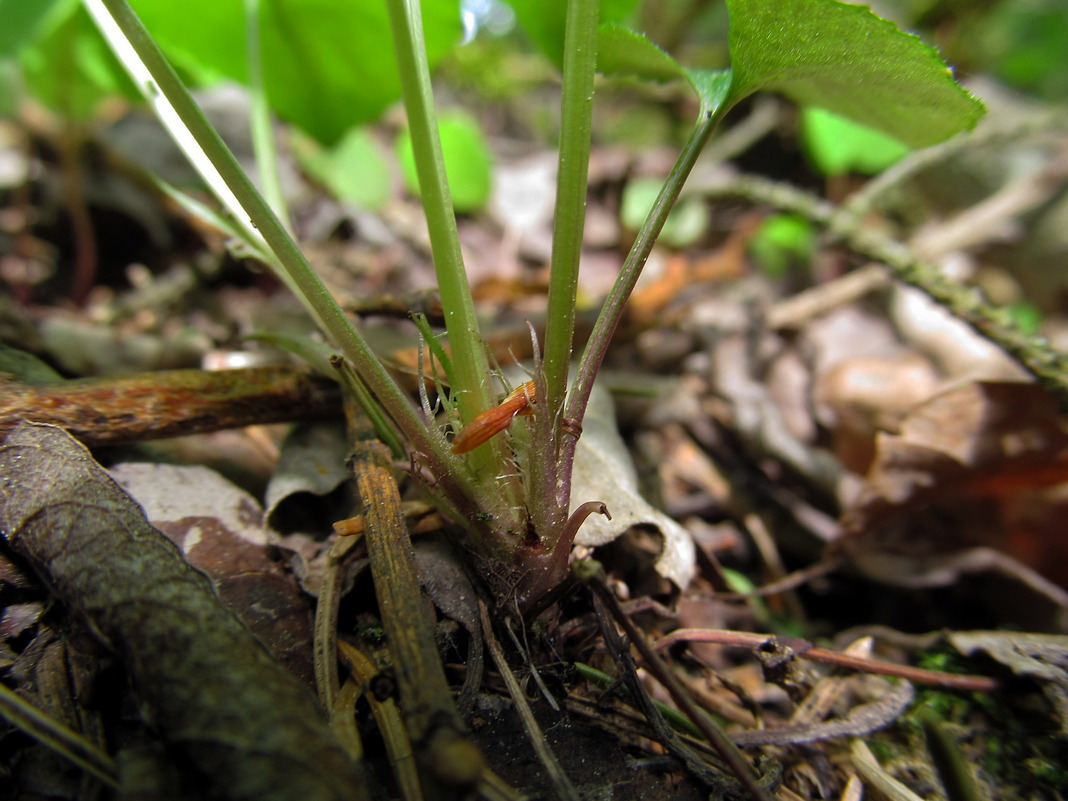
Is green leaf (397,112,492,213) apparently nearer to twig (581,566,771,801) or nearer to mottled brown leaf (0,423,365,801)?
mottled brown leaf (0,423,365,801)

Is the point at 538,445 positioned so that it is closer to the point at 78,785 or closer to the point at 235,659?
the point at 235,659

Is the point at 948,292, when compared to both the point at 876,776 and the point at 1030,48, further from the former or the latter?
the point at 1030,48

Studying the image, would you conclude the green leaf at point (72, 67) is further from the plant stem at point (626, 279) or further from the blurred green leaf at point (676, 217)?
the plant stem at point (626, 279)

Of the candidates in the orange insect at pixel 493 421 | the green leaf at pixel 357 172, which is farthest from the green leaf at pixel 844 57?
the green leaf at pixel 357 172

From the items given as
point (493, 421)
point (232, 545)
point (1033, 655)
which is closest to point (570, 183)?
point (493, 421)

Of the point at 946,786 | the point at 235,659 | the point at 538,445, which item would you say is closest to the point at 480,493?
the point at 538,445

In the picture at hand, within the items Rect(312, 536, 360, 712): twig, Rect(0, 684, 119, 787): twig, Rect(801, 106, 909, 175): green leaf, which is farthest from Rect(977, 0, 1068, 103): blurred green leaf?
Rect(0, 684, 119, 787): twig
